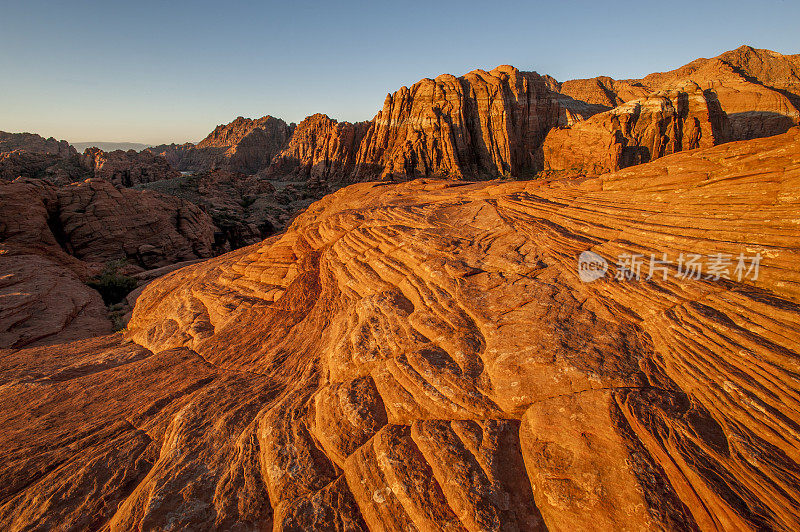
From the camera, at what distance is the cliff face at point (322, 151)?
101 meters

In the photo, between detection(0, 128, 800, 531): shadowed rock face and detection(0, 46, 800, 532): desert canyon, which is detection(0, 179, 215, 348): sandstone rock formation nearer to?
detection(0, 46, 800, 532): desert canyon

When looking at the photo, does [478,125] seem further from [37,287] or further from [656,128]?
[37,287]

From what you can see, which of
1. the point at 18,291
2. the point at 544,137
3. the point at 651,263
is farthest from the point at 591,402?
the point at 544,137

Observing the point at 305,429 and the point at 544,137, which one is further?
the point at 544,137

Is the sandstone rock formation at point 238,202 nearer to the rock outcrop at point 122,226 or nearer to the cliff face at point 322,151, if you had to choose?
the rock outcrop at point 122,226

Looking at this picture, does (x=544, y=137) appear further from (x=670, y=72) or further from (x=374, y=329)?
(x=670, y=72)

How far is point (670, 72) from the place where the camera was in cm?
12212

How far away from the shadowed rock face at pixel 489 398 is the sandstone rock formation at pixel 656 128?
5533 cm

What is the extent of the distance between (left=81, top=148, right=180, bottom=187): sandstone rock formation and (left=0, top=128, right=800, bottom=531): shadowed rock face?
92.7 meters

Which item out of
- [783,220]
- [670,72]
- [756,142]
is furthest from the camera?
[670,72]

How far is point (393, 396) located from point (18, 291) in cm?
2677

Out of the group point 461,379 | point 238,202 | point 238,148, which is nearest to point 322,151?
point 238,202

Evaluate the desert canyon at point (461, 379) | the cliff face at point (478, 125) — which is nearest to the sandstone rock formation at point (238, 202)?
the cliff face at point (478, 125)

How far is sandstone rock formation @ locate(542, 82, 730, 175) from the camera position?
55.3 metres
